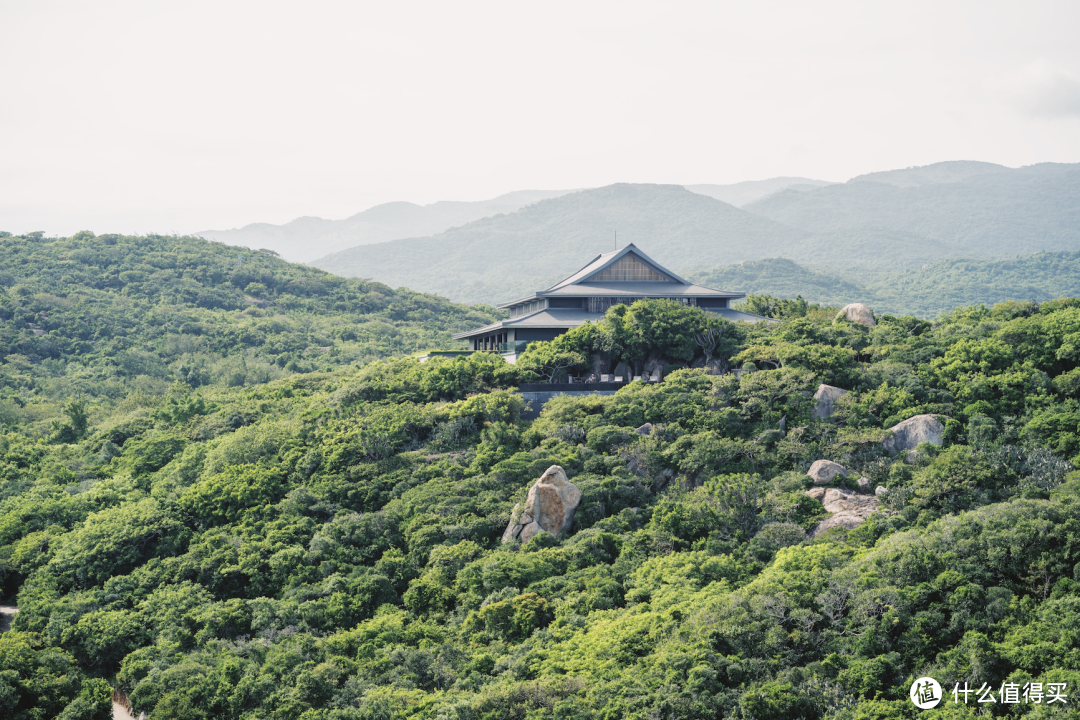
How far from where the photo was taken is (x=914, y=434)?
3538cm

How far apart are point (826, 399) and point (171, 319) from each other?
2790 inches

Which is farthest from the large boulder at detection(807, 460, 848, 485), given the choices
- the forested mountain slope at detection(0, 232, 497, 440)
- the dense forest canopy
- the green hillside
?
the green hillside

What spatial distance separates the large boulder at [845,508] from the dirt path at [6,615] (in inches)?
1167

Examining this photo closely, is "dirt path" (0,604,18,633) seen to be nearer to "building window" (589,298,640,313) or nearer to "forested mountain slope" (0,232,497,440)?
"forested mountain slope" (0,232,497,440)

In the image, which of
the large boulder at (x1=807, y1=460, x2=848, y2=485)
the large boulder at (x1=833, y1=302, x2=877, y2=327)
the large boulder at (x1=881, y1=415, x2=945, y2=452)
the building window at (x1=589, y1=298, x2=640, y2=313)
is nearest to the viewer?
the large boulder at (x1=807, y1=460, x2=848, y2=485)

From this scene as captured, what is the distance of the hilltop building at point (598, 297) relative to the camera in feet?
160

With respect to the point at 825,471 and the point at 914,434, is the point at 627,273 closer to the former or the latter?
the point at 914,434

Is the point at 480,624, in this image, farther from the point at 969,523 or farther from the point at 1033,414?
the point at 1033,414

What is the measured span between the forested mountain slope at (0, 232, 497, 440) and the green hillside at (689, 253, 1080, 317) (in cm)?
6709

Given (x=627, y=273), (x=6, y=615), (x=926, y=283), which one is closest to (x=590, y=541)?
(x=627, y=273)

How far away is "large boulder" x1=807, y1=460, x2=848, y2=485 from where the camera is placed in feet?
112

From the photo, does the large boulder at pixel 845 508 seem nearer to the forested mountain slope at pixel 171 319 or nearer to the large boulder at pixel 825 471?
the large boulder at pixel 825 471

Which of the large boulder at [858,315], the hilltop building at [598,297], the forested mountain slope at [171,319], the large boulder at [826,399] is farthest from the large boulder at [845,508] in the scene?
the forested mountain slope at [171,319]

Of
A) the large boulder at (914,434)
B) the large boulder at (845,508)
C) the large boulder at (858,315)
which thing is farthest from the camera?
the large boulder at (858,315)
